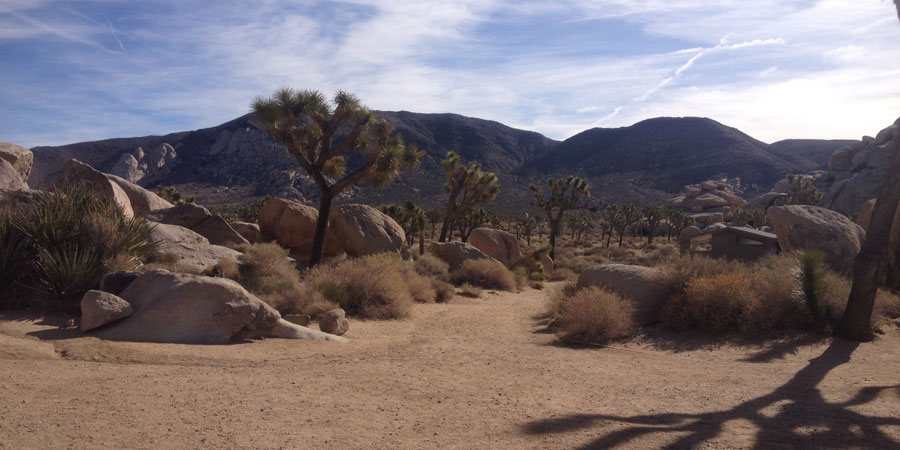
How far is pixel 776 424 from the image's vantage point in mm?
6020

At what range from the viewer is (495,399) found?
22.2 ft

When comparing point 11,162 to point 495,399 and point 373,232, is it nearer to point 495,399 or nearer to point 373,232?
point 373,232

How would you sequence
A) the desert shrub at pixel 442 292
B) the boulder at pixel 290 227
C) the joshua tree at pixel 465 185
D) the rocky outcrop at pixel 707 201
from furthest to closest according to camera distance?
the rocky outcrop at pixel 707 201
the joshua tree at pixel 465 185
the boulder at pixel 290 227
the desert shrub at pixel 442 292

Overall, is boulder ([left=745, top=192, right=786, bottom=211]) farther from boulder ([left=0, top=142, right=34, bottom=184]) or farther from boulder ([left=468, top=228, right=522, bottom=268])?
boulder ([left=0, top=142, right=34, bottom=184])

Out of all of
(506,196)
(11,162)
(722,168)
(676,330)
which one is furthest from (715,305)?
(722,168)

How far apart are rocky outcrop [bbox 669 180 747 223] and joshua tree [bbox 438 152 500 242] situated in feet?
170

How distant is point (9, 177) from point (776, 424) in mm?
16115

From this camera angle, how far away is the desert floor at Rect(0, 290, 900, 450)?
5.21 meters

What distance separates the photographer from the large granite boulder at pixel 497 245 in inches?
1117

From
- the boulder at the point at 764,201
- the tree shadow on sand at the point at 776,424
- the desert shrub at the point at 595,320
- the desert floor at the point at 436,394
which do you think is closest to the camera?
the desert floor at the point at 436,394

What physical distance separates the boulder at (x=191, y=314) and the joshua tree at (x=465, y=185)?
21.8 m

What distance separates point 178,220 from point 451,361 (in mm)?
12378

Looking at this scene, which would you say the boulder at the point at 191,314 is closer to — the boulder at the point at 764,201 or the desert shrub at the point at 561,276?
the desert shrub at the point at 561,276

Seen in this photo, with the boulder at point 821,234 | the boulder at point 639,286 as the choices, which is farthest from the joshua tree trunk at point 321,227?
the boulder at point 821,234
